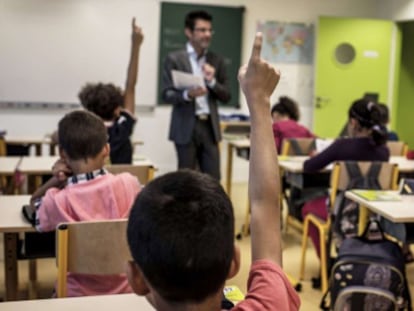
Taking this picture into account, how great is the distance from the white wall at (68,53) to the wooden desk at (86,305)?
516 centimetres

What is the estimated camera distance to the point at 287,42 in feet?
23.1

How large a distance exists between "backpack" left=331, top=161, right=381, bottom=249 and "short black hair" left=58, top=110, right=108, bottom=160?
1.60m

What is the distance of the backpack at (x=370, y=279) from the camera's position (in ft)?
8.30

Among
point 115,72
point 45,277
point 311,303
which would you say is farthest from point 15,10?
point 311,303

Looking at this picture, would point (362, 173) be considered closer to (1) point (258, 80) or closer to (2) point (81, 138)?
(2) point (81, 138)

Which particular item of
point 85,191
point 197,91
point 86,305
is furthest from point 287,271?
point 86,305

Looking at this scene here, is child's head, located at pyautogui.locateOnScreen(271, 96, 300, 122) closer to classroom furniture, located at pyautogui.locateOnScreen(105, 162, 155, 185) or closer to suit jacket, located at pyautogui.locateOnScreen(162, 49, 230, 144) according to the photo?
suit jacket, located at pyautogui.locateOnScreen(162, 49, 230, 144)

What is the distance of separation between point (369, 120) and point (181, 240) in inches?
108

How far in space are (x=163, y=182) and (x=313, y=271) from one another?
3.18 meters

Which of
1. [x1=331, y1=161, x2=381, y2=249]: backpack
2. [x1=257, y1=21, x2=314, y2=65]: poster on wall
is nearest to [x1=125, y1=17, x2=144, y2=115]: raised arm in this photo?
[x1=331, y1=161, x2=381, y2=249]: backpack

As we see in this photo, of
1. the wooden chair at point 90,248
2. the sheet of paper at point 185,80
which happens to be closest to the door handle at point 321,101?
the sheet of paper at point 185,80

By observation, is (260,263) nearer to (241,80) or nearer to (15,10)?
(241,80)

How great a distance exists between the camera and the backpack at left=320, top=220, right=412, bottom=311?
99.6 inches

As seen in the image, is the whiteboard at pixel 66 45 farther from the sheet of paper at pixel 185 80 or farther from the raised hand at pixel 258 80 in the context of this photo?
the raised hand at pixel 258 80
